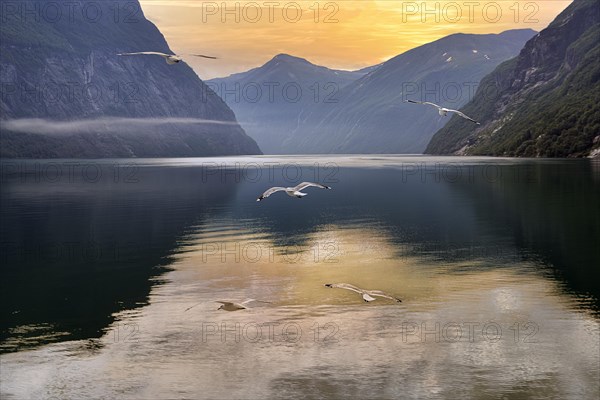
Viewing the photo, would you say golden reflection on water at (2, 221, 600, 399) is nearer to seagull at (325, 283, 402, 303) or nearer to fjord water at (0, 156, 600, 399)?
fjord water at (0, 156, 600, 399)

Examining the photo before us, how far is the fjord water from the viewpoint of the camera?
3064cm

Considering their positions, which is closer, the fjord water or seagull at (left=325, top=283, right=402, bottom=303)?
the fjord water

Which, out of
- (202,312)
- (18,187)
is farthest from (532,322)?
(18,187)

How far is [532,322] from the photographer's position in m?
38.7

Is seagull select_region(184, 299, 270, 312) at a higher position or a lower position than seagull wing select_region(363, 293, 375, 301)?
lower

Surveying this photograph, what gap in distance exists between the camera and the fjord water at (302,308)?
3064cm

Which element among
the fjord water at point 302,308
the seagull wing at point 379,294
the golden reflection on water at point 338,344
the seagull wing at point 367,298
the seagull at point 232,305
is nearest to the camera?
the golden reflection on water at point 338,344

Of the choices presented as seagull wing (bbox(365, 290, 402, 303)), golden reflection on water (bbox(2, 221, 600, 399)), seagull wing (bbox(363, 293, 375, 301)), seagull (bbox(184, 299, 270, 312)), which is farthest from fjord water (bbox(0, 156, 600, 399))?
seagull wing (bbox(363, 293, 375, 301))

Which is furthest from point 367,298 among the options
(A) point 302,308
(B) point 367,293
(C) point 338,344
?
(C) point 338,344

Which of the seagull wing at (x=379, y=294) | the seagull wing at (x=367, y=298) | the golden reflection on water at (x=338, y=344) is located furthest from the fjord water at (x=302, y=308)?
the seagull wing at (x=367, y=298)

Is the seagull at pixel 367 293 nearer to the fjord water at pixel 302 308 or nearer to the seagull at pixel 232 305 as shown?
the fjord water at pixel 302 308

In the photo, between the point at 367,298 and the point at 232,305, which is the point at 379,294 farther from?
the point at 232,305

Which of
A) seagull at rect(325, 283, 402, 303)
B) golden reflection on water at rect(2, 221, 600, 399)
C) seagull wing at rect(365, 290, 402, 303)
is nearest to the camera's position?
golden reflection on water at rect(2, 221, 600, 399)

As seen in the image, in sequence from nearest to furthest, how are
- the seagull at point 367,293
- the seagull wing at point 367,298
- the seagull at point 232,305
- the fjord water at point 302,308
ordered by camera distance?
the fjord water at point 302,308 < the seagull at point 232,305 < the seagull wing at point 367,298 < the seagull at point 367,293
